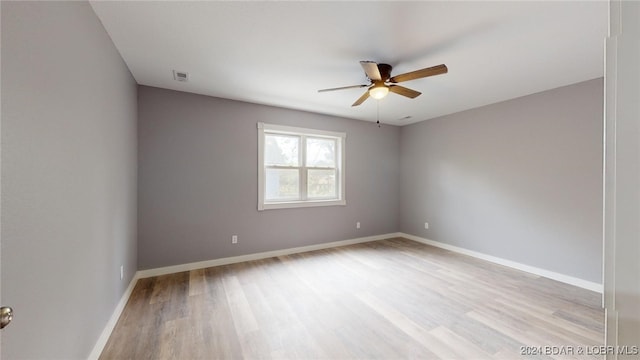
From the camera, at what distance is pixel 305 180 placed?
4.32m

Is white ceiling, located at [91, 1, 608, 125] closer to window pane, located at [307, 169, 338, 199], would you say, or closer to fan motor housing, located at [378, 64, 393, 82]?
fan motor housing, located at [378, 64, 393, 82]

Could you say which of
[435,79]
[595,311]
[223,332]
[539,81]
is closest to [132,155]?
[223,332]

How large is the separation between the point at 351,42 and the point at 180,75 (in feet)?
6.37

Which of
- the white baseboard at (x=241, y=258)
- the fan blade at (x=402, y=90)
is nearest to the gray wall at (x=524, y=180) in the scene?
the white baseboard at (x=241, y=258)

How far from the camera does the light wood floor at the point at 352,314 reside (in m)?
1.89

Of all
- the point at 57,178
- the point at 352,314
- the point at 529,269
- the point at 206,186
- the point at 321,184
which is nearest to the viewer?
the point at 57,178

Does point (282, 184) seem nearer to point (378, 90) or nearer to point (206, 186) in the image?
point (206, 186)

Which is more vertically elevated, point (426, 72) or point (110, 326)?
point (426, 72)

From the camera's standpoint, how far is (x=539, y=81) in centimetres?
295

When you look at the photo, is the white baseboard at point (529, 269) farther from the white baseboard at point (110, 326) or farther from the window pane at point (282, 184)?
the white baseboard at point (110, 326)

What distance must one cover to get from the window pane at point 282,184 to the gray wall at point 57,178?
2.11 m

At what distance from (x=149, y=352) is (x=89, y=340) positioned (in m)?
0.38

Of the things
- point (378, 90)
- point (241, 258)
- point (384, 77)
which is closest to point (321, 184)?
point (241, 258)

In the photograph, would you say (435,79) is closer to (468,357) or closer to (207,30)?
(207,30)
